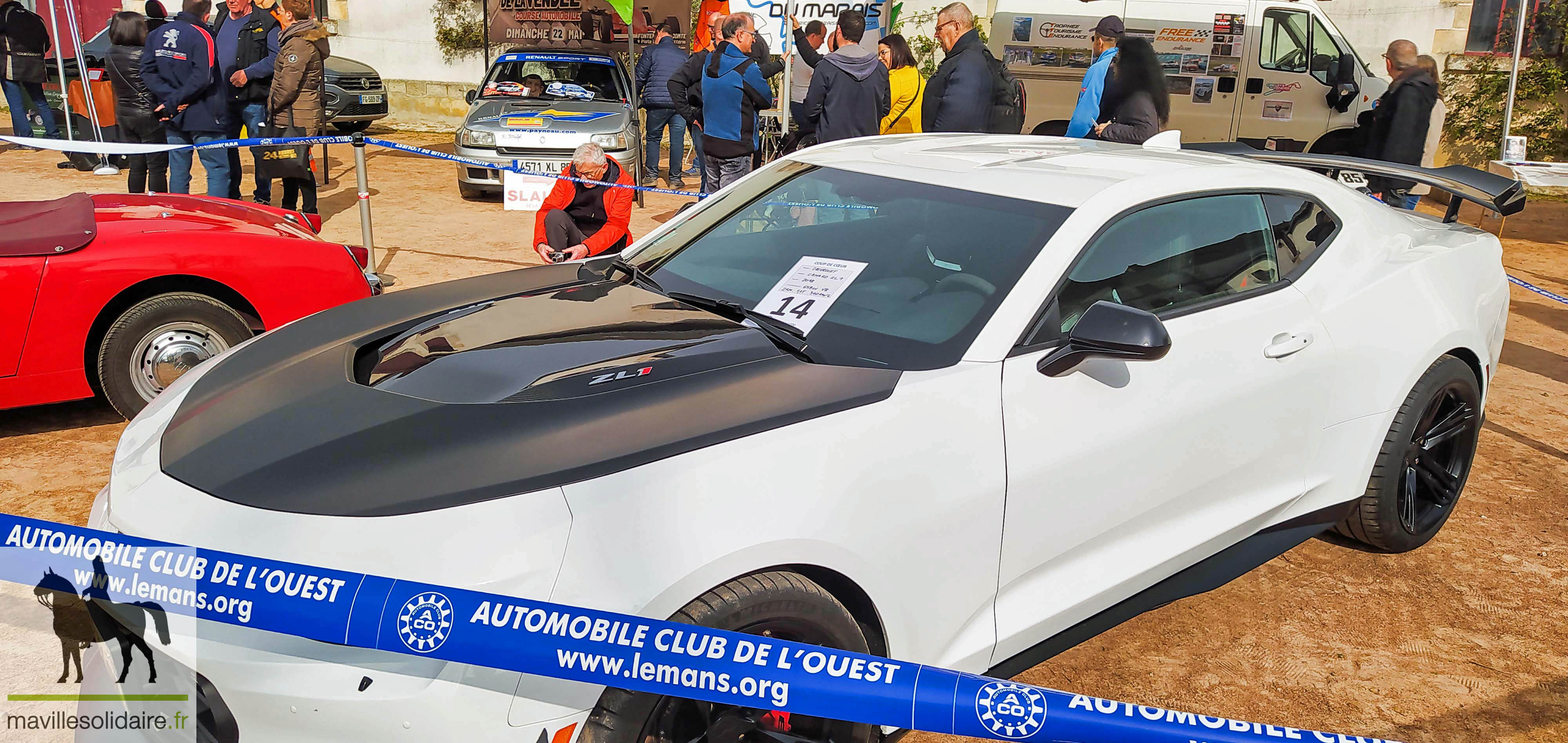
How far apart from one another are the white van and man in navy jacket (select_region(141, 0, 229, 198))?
307 inches

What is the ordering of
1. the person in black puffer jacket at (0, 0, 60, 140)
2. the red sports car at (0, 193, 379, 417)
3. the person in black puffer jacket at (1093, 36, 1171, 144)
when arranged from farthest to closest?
the person in black puffer jacket at (0, 0, 60, 140)
the person in black puffer jacket at (1093, 36, 1171, 144)
the red sports car at (0, 193, 379, 417)

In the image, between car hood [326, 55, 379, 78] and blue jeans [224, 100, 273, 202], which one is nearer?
blue jeans [224, 100, 273, 202]

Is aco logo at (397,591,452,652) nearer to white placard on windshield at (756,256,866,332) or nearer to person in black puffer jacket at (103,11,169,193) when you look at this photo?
white placard on windshield at (756,256,866,332)

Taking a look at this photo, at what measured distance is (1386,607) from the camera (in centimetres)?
373

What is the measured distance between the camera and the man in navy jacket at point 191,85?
337 inches

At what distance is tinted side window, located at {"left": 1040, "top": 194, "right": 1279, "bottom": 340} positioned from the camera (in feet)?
9.73

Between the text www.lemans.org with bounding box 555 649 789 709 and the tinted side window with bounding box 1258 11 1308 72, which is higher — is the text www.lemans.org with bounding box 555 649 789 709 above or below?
below

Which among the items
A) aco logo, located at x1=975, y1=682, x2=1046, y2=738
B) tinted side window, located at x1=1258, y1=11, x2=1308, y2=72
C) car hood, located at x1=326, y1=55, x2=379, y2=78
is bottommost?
aco logo, located at x1=975, y1=682, x2=1046, y2=738

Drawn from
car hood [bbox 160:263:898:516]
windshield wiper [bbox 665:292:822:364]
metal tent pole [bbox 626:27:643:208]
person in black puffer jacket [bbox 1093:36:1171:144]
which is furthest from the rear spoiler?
metal tent pole [bbox 626:27:643:208]

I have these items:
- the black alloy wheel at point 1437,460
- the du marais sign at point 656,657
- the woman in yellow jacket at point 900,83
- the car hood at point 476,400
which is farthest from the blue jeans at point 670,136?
the du marais sign at point 656,657

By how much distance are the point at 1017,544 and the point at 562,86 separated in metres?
10.0

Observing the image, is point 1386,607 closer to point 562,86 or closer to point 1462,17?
point 562,86

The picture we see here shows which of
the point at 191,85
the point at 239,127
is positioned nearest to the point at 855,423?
the point at 191,85

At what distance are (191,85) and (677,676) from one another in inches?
336
